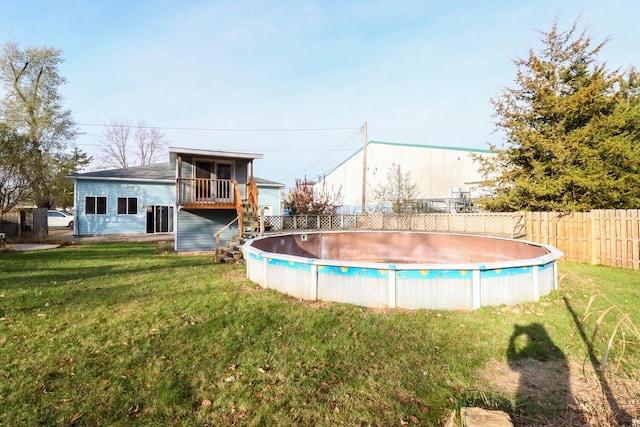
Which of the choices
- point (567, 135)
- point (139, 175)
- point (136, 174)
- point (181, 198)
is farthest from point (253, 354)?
point (136, 174)

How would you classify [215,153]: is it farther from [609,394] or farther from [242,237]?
[609,394]

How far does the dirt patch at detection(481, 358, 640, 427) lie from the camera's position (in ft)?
8.84

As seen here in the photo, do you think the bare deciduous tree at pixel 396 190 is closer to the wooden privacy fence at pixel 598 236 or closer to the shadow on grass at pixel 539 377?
the wooden privacy fence at pixel 598 236

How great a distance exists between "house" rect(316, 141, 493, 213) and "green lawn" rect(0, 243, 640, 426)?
2064 centimetres

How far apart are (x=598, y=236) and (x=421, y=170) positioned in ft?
67.7

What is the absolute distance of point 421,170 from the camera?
30.5 metres

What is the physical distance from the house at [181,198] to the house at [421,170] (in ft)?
37.0

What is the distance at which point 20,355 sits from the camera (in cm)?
378

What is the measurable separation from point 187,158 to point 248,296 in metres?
11.0

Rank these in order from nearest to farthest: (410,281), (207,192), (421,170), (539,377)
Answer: (539,377) < (410,281) < (207,192) < (421,170)

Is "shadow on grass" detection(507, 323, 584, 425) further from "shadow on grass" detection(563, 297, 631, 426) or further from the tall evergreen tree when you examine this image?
the tall evergreen tree

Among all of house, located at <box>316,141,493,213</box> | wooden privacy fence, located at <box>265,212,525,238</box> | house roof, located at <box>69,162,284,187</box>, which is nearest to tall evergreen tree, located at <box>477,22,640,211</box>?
wooden privacy fence, located at <box>265,212,525,238</box>

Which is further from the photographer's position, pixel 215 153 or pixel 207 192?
pixel 207 192

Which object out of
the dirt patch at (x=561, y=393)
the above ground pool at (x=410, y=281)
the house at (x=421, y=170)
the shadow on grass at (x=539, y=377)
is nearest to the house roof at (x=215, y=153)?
the above ground pool at (x=410, y=281)
